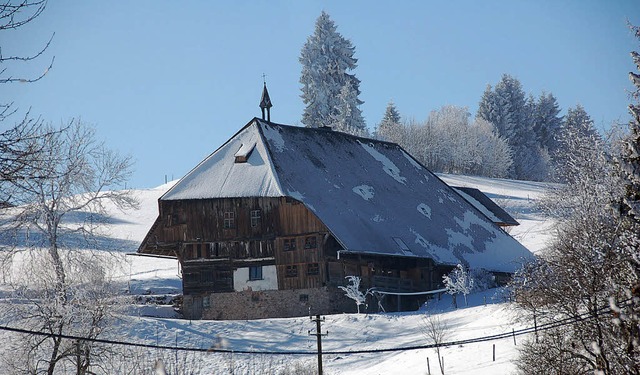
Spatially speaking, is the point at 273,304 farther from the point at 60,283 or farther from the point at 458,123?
the point at 458,123

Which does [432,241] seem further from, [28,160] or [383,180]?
[28,160]

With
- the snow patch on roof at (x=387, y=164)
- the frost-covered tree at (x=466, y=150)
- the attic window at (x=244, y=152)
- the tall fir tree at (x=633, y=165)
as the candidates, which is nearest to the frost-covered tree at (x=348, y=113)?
the frost-covered tree at (x=466, y=150)

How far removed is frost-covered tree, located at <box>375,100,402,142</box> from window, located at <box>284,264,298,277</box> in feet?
186

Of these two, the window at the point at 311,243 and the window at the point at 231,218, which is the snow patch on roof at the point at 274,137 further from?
the window at the point at 311,243

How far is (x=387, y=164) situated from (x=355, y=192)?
25.4 ft

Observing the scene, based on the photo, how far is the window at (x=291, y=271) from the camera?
4666cm

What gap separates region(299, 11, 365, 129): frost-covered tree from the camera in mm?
94812

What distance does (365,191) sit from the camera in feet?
172

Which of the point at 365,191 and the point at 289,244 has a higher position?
the point at 365,191

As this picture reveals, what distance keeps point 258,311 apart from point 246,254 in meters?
3.13

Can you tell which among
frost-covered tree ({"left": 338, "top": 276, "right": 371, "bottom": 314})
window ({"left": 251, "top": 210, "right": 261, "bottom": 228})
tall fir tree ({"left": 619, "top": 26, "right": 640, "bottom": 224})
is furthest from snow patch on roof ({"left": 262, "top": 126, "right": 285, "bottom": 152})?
tall fir tree ({"left": 619, "top": 26, "right": 640, "bottom": 224})

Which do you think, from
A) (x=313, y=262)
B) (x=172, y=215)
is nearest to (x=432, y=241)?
(x=313, y=262)

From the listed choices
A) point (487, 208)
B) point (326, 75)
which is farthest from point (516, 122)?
point (487, 208)

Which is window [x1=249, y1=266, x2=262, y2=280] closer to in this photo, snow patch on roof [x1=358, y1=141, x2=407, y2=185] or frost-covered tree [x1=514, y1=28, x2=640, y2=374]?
snow patch on roof [x1=358, y1=141, x2=407, y2=185]
